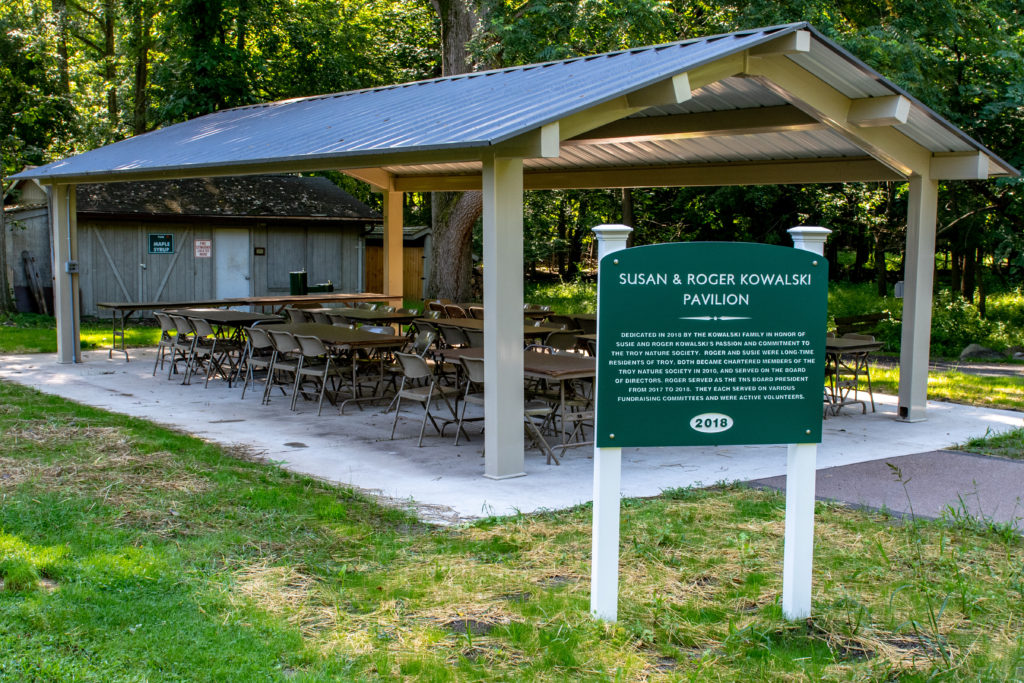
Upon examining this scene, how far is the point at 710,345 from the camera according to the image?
4.34 metres

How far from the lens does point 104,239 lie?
811 inches

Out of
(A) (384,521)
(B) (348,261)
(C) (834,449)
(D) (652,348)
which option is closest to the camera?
(D) (652,348)

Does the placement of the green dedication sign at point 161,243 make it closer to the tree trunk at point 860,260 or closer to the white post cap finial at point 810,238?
the white post cap finial at point 810,238

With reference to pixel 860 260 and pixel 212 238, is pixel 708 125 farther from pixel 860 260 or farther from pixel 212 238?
pixel 860 260

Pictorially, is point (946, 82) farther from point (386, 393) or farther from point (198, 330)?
point (198, 330)

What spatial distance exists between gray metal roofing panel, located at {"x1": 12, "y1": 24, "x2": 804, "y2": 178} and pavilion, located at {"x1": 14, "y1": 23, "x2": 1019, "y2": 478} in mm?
34

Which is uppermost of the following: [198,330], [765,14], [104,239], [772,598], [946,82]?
[765,14]

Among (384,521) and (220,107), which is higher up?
(220,107)

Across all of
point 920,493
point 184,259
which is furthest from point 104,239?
point 920,493

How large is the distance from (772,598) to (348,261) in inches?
803

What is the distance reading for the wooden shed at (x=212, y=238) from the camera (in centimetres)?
2058

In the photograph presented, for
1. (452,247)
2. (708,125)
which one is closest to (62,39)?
(452,247)

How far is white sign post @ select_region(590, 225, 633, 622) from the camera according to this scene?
4348mm

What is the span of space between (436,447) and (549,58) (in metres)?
10.2
